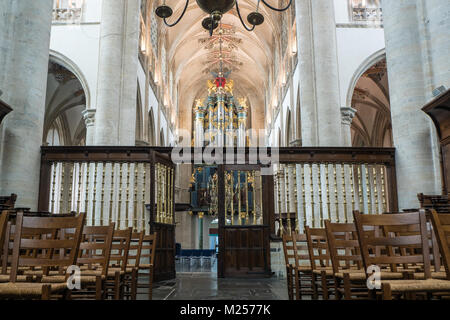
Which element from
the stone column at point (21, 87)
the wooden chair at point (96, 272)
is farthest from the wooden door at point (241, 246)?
the wooden chair at point (96, 272)

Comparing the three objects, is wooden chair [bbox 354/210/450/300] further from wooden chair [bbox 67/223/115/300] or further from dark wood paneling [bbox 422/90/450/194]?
dark wood paneling [bbox 422/90/450/194]

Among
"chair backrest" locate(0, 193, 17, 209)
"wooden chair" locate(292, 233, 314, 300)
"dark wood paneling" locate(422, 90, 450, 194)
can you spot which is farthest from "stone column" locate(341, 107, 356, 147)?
"chair backrest" locate(0, 193, 17, 209)

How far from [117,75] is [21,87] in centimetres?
458

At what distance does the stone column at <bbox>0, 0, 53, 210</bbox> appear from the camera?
6.83 metres

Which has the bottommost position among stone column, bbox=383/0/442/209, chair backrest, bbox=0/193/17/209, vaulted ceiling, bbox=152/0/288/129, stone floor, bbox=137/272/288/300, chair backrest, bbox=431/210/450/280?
stone floor, bbox=137/272/288/300

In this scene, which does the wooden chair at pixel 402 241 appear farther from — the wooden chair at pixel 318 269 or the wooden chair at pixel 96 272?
the wooden chair at pixel 96 272

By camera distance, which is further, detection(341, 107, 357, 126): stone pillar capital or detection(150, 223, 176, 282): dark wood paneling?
detection(341, 107, 357, 126): stone pillar capital

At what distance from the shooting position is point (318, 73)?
1169cm

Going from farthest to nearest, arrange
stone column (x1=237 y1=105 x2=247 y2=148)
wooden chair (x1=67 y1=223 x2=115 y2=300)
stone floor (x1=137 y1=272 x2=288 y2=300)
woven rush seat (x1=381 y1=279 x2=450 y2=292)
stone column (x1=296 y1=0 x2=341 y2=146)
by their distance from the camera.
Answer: stone column (x1=237 y1=105 x2=247 y2=148), stone column (x1=296 y1=0 x2=341 y2=146), stone floor (x1=137 y1=272 x2=288 y2=300), wooden chair (x1=67 y1=223 x2=115 y2=300), woven rush seat (x1=381 y1=279 x2=450 y2=292)

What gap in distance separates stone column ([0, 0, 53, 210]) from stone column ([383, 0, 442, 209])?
5.93 metres

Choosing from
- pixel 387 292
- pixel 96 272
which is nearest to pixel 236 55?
pixel 96 272

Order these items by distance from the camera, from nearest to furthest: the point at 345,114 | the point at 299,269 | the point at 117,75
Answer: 1. the point at 299,269
2. the point at 117,75
3. the point at 345,114

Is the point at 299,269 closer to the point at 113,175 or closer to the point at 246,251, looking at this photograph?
the point at 246,251
